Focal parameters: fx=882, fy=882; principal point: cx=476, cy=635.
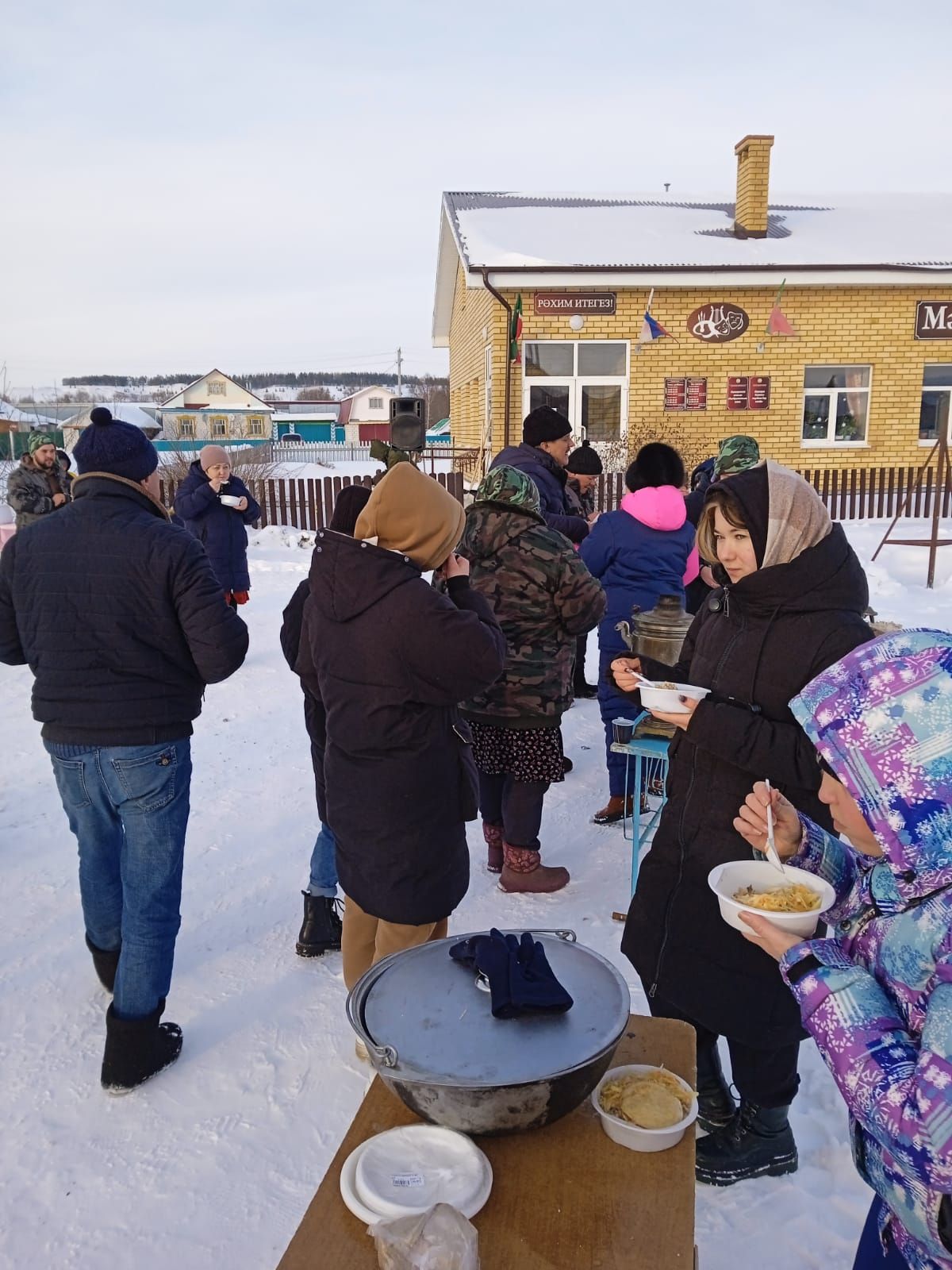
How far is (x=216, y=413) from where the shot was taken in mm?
61594

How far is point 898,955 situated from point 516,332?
1372 cm

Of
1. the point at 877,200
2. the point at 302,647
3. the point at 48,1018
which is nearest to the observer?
the point at 302,647

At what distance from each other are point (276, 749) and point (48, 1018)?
291cm

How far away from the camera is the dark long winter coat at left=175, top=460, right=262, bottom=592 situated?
7.41 meters

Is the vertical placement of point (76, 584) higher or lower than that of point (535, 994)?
higher

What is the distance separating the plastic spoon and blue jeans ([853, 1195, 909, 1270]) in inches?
23.2

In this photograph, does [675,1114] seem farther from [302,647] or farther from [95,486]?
[95,486]

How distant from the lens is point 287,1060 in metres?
3.07

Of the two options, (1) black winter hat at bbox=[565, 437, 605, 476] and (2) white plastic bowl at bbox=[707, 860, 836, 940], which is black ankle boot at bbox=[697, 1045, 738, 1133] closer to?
(2) white plastic bowl at bbox=[707, 860, 836, 940]

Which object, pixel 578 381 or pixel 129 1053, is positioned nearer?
pixel 129 1053

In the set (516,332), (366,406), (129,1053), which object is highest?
(366,406)

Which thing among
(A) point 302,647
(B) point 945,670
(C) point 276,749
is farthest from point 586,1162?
(C) point 276,749

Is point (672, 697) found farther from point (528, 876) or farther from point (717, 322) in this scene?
point (717, 322)

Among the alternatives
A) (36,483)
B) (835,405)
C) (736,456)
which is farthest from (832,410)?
(36,483)
